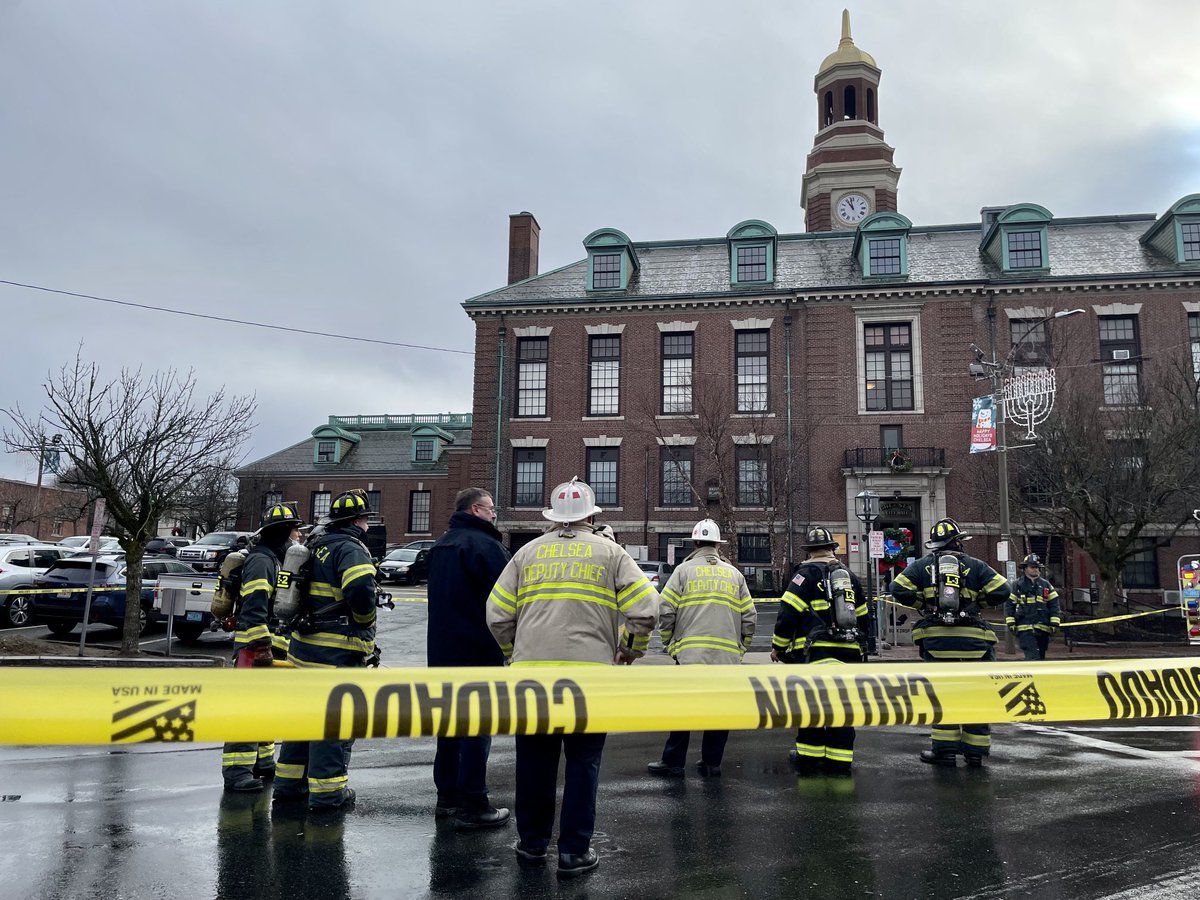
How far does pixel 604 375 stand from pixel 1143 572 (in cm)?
2092

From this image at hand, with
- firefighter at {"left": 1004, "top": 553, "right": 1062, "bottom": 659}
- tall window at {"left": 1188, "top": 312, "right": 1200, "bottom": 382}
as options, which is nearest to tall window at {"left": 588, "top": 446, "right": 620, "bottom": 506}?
firefighter at {"left": 1004, "top": 553, "right": 1062, "bottom": 659}

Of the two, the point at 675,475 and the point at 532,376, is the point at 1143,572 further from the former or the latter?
the point at 532,376

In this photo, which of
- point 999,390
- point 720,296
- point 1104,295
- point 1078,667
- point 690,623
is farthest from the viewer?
point 720,296

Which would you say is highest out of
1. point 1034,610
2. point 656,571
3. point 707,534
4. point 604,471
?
point 604,471

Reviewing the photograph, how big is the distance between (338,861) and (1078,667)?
4507 mm

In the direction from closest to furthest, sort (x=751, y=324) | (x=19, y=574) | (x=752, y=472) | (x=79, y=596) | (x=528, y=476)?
(x=79, y=596)
(x=19, y=574)
(x=752, y=472)
(x=751, y=324)
(x=528, y=476)

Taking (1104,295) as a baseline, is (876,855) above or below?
below

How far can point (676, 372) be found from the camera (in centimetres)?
3350

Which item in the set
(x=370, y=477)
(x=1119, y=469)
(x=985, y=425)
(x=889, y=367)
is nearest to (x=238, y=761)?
(x=985, y=425)

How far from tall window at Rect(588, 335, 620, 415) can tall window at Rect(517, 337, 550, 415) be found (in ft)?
6.43

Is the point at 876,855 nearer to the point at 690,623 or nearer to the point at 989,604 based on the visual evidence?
the point at 690,623

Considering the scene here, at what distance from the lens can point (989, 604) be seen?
24.1 ft

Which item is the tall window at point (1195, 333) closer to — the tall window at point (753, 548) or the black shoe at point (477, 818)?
the tall window at point (753, 548)

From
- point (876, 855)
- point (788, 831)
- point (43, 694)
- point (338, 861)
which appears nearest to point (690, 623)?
point (788, 831)
